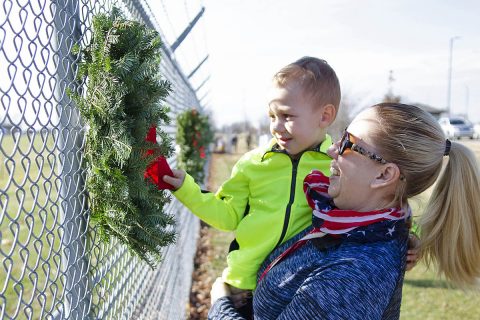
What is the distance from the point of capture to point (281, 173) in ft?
7.98

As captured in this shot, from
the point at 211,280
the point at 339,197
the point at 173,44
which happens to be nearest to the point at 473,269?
the point at 339,197

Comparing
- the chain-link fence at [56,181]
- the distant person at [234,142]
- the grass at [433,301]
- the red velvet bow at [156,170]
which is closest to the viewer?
the chain-link fence at [56,181]

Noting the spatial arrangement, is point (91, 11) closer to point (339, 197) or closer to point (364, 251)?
point (339, 197)

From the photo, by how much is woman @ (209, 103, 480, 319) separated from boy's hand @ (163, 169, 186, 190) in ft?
2.07

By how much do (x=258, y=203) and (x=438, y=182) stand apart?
0.85m

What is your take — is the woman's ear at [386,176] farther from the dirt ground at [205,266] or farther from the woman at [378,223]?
the dirt ground at [205,266]

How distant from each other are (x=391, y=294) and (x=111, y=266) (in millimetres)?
1191

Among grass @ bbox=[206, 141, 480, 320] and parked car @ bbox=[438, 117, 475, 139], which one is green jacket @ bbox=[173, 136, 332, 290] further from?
parked car @ bbox=[438, 117, 475, 139]

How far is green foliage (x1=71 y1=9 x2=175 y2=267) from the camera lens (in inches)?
63.4

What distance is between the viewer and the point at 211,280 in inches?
258

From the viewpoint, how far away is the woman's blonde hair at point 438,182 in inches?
71.2

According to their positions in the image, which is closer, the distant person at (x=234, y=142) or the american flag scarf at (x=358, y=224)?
the american flag scarf at (x=358, y=224)

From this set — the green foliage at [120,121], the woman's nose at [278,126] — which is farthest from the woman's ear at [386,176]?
the green foliage at [120,121]

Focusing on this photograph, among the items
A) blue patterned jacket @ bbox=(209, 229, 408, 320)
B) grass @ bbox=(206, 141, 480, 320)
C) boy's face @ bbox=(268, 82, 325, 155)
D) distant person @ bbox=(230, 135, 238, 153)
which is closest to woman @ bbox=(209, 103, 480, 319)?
blue patterned jacket @ bbox=(209, 229, 408, 320)
